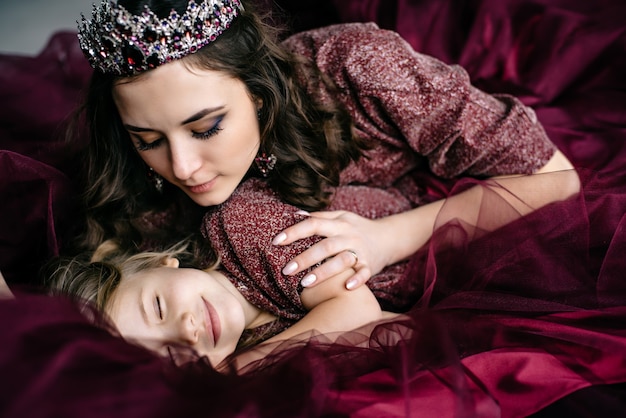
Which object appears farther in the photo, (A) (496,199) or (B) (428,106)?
(B) (428,106)

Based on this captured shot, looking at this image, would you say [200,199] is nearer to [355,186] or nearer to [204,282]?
[204,282]

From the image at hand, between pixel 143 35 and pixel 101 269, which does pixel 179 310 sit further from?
pixel 143 35

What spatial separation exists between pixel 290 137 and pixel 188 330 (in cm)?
39

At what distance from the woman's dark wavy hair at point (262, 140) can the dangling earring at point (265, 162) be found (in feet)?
0.04

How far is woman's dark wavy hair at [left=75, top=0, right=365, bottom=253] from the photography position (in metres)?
1.01

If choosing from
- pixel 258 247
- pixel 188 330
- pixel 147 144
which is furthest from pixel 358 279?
pixel 147 144

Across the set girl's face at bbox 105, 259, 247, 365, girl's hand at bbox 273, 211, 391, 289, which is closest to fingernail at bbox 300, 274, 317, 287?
girl's hand at bbox 273, 211, 391, 289

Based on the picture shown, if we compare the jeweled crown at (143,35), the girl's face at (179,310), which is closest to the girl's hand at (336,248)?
the girl's face at (179,310)

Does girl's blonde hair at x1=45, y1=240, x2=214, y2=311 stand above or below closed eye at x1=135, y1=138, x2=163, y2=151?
below

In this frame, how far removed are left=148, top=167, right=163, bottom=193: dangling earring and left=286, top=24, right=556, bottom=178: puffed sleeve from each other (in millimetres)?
351

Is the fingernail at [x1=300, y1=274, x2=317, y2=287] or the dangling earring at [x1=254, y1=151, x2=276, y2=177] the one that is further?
the dangling earring at [x1=254, y1=151, x2=276, y2=177]

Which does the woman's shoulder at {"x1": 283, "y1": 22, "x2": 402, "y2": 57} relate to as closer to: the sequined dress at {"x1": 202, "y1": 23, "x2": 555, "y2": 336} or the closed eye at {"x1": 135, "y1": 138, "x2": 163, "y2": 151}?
the sequined dress at {"x1": 202, "y1": 23, "x2": 555, "y2": 336}

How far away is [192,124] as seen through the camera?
92cm

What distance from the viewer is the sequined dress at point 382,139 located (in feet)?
3.36
